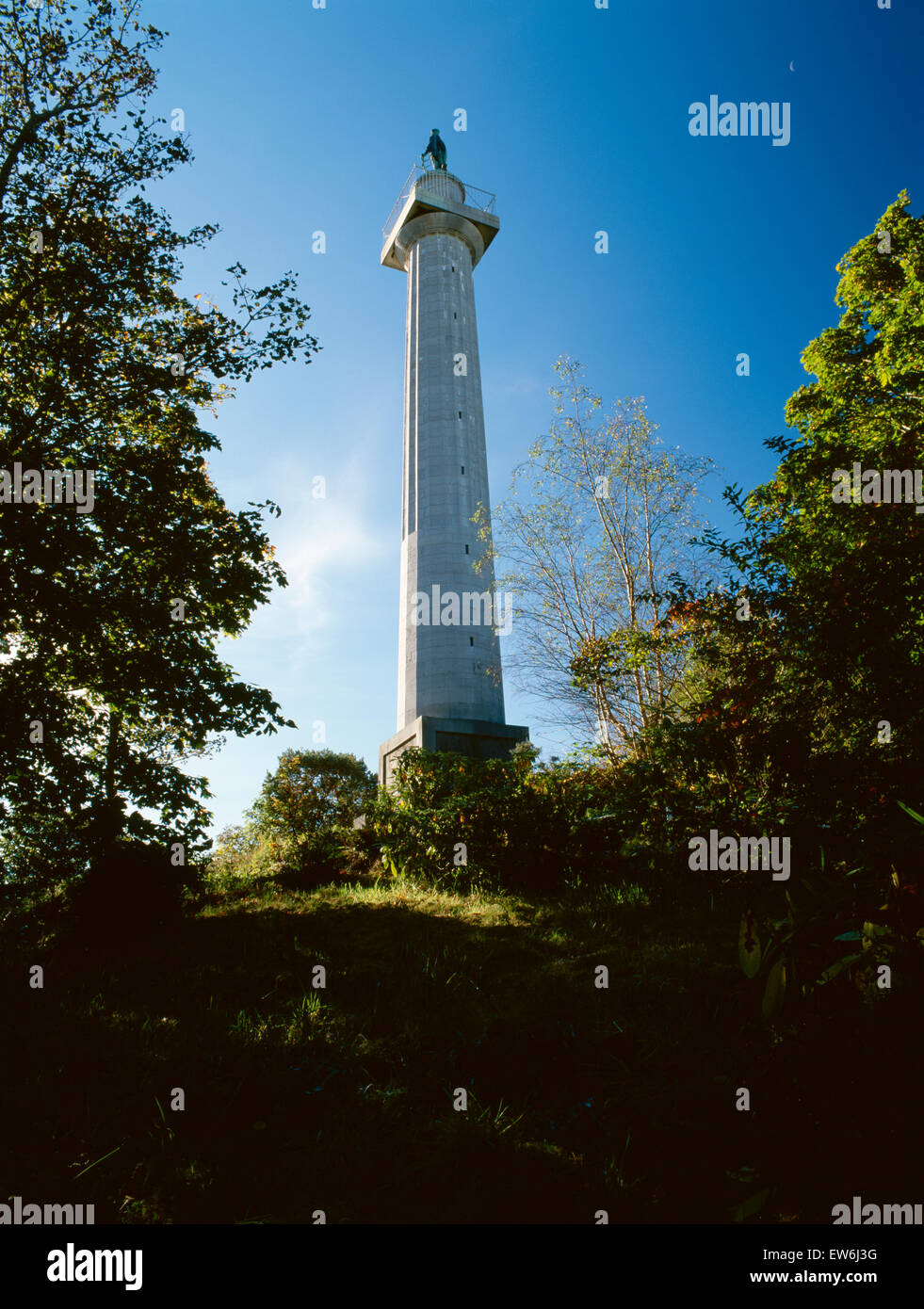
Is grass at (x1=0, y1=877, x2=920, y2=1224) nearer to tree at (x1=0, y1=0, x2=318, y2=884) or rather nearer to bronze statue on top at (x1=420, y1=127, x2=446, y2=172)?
tree at (x1=0, y1=0, x2=318, y2=884)

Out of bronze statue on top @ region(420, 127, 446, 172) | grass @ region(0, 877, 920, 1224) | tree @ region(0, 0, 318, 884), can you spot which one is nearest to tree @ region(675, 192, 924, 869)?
grass @ region(0, 877, 920, 1224)

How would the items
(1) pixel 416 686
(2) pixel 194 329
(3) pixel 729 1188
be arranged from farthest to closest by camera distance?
(1) pixel 416 686
(2) pixel 194 329
(3) pixel 729 1188

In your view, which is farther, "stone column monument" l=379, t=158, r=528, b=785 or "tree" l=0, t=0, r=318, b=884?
"stone column monument" l=379, t=158, r=528, b=785

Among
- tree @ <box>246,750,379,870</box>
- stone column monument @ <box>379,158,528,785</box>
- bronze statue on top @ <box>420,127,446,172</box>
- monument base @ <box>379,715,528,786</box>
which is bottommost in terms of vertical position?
tree @ <box>246,750,379,870</box>

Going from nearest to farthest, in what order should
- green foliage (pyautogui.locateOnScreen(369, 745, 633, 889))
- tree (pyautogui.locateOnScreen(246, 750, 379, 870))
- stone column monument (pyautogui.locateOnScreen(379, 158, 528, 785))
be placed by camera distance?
green foliage (pyautogui.locateOnScreen(369, 745, 633, 889)) → stone column monument (pyautogui.locateOnScreen(379, 158, 528, 785)) → tree (pyautogui.locateOnScreen(246, 750, 379, 870))

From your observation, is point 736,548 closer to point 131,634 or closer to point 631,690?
point 631,690

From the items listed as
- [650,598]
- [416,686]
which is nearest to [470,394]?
[416,686]

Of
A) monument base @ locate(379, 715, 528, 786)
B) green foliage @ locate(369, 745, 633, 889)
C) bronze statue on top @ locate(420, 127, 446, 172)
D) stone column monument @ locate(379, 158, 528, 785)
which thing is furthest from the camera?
bronze statue on top @ locate(420, 127, 446, 172)
